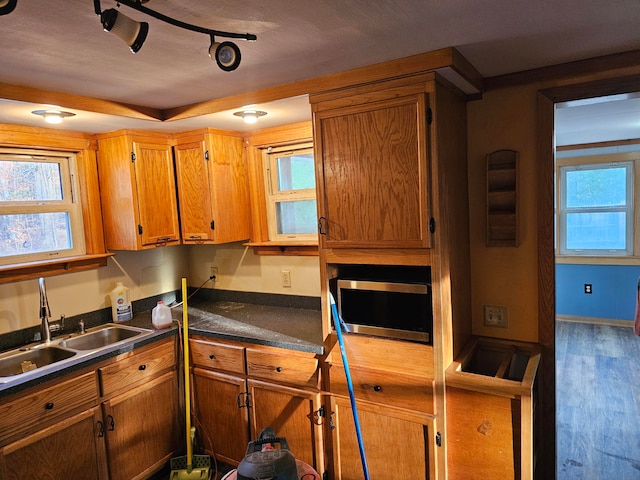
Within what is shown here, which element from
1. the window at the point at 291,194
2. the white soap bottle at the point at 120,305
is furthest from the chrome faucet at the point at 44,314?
the window at the point at 291,194

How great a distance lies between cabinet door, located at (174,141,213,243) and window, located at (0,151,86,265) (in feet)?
2.09

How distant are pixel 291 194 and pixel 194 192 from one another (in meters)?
Answer: 0.64

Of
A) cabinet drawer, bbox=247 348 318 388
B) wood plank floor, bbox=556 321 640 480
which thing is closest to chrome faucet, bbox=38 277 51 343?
cabinet drawer, bbox=247 348 318 388

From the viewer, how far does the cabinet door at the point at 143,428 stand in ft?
7.57

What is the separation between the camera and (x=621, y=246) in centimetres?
525

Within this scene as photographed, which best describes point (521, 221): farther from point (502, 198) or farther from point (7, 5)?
point (7, 5)

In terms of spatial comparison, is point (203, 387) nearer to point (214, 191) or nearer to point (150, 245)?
point (150, 245)

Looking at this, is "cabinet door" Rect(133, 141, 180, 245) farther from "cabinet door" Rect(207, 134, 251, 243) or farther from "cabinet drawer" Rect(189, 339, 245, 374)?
"cabinet drawer" Rect(189, 339, 245, 374)

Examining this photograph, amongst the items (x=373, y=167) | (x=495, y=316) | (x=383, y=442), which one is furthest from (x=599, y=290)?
(x=373, y=167)

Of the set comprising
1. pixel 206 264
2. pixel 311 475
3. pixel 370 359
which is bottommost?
pixel 311 475

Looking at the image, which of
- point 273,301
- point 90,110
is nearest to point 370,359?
point 273,301

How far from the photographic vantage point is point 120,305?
2867 mm

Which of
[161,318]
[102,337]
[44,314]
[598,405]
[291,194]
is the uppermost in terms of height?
[291,194]

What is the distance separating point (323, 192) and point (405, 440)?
48.6 inches
